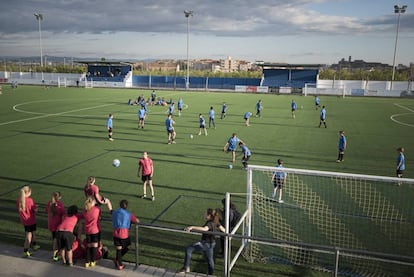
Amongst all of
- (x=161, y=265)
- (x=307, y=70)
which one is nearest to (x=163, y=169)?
(x=161, y=265)

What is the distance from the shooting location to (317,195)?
40.8ft

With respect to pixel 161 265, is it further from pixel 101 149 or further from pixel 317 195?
pixel 101 149

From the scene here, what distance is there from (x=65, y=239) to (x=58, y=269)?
0.78 meters

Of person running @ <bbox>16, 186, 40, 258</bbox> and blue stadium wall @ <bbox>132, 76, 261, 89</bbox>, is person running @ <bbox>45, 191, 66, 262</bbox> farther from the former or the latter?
blue stadium wall @ <bbox>132, 76, 261, 89</bbox>

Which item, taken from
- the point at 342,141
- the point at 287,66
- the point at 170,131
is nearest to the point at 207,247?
the point at 342,141

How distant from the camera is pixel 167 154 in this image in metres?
18.7

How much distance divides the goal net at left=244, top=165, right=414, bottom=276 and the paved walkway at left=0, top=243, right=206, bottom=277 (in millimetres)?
2369

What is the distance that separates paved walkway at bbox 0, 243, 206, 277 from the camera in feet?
24.3

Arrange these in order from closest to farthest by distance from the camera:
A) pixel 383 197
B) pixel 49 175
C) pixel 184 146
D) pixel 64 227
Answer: pixel 64 227
pixel 383 197
pixel 49 175
pixel 184 146

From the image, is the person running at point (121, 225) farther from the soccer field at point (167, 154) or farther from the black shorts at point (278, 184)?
the black shorts at point (278, 184)

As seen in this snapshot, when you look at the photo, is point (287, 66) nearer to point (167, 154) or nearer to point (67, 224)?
point (167, 154)

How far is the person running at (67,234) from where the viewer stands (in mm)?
7379

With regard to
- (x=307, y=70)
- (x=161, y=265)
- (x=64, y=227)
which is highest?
(x=307, y=70)

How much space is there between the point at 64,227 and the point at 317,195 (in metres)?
8.53
